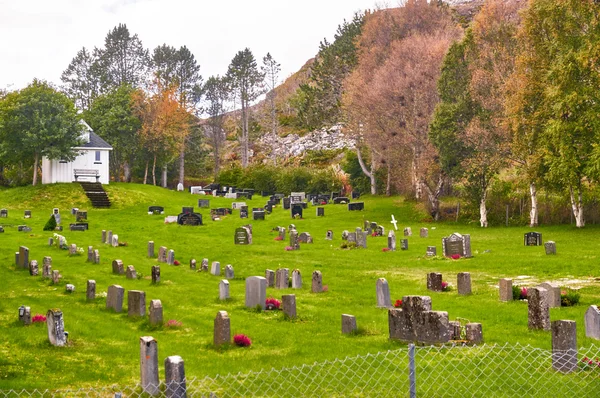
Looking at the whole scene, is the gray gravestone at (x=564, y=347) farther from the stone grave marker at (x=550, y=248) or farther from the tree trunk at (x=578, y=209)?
the tree trunk at (x=578, y=209)

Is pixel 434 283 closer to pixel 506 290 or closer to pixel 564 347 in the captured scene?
pixel 506 290

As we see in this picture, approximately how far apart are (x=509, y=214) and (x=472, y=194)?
2.92 metres

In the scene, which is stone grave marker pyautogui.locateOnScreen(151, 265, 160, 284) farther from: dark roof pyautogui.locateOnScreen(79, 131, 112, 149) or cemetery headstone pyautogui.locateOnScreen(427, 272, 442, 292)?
dark roof pyautogui.locateOnScreen(79, 131, 112, 149)

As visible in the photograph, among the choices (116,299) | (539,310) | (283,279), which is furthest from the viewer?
(283,279)

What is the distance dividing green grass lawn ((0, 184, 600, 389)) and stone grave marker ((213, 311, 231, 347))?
12.0 inches

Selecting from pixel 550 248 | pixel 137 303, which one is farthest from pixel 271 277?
pixel 550 248

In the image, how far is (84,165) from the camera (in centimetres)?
7162

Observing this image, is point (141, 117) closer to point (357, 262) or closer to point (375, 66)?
point (375, 66)

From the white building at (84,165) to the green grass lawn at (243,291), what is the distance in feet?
68.3

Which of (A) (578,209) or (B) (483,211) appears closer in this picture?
(A) (578,209)

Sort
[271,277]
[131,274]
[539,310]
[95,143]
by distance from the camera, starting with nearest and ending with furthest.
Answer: [539,310] < [271,277] < [131,274] < [95,143]

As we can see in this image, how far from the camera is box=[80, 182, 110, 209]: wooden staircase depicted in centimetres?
6237

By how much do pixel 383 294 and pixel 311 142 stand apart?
286 feet

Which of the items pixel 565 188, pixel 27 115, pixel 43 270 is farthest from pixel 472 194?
pixel 27 115
